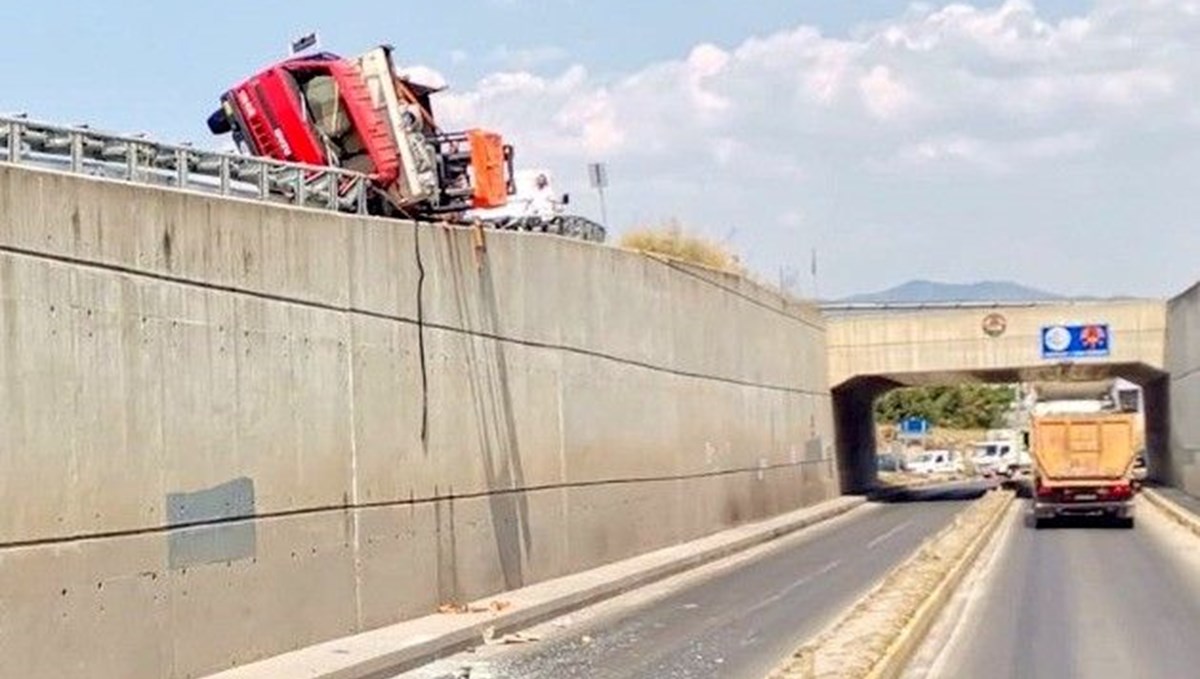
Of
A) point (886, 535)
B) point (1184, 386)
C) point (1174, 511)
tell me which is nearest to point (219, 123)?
point (886, 535)

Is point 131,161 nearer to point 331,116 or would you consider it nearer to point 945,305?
point 331,116

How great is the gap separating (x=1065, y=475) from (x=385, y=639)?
88.9ft

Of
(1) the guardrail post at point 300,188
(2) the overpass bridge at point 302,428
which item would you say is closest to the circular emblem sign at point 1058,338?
(2) the overpass bridge at point 302,428

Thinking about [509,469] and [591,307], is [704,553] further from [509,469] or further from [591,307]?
[509,469]

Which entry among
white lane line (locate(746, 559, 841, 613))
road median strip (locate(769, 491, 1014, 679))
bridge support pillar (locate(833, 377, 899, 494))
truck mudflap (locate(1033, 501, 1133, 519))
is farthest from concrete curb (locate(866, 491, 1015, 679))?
bridge support pillar (locate(833, 377, 899, 494))

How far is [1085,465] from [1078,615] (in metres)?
20.9

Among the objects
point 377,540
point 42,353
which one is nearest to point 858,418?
point 377,540

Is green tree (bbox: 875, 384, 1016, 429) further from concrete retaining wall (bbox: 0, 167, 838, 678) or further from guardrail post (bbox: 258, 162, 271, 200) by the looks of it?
guardrail post (bbox: 258, 162, 271, 200)

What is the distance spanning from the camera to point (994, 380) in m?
76.8

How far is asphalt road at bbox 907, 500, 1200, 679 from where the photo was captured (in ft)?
58.2

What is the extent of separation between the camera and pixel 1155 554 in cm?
3425

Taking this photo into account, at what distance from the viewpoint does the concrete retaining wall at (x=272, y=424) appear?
14766 mm

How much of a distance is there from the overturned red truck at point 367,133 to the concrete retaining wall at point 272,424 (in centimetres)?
158

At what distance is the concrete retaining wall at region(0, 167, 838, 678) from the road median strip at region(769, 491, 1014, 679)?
17.5 feet
